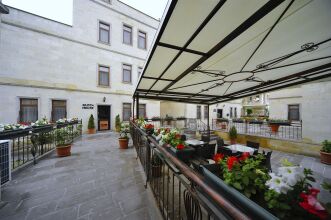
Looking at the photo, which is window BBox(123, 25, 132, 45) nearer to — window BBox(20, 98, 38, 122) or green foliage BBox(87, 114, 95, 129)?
green foliage BBox(87, 114, 95, 129)

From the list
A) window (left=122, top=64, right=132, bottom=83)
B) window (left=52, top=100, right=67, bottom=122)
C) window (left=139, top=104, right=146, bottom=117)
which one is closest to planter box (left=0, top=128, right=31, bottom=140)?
window (left=52, top=100, right=67, bottom=122)

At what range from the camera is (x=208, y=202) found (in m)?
1.09

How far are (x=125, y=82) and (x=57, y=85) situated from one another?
4.93 m

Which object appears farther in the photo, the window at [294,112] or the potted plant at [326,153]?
the window at [294,112]

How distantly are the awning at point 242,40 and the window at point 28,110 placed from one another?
353 inches

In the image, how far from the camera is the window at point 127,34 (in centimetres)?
1262

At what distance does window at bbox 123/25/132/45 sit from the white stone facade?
1.04 feet

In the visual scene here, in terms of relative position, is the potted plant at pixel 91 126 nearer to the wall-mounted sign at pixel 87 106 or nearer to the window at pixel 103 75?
the wall-mounted sign at pixel 87 106

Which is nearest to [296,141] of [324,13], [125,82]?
[324,13]

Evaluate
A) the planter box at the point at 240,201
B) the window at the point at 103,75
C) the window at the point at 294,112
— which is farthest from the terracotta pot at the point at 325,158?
the window at the point at 103,75

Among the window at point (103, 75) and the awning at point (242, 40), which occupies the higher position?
the window at point (103, 75)

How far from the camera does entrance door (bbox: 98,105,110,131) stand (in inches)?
443

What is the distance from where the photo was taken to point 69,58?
988 centimetres

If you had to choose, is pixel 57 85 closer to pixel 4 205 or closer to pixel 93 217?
pixel 4 205
